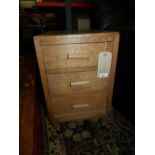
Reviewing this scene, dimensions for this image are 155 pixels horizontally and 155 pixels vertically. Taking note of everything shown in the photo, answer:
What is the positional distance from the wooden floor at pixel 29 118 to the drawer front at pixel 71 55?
10.6 inches

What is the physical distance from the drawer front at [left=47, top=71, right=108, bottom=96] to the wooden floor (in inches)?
6.4

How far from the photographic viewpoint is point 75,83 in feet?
2.36

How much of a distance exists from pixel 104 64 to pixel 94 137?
399mm

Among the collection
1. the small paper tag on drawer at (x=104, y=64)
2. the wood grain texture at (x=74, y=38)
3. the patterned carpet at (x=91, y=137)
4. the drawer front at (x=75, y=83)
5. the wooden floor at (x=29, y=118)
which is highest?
the wood grain texture at (x=74, y=38)

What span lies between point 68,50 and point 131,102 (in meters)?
0.43

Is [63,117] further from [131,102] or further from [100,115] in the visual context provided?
[131,102]

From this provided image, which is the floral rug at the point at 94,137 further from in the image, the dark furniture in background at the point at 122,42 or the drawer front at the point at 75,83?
the drawer front at the point at 75,83

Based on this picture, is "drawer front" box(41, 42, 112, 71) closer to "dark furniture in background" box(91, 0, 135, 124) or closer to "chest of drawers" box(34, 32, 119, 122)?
"chest of drawers" box(34, 32, 119, 122)

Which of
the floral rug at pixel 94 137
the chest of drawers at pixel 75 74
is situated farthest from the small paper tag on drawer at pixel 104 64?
the floral rug at pixel 94 137

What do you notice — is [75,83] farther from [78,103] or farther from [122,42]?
[122,42]

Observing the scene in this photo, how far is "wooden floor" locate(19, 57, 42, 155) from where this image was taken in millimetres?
565

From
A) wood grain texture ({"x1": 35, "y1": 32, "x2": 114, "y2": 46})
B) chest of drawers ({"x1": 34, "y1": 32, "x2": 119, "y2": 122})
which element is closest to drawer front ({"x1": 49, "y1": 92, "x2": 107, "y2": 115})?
chest of drawers ({"x1": 34, "y1": 32, "x2": 119, "y2": 122})

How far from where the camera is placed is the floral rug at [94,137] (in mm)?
696

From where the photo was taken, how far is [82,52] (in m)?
0.65
